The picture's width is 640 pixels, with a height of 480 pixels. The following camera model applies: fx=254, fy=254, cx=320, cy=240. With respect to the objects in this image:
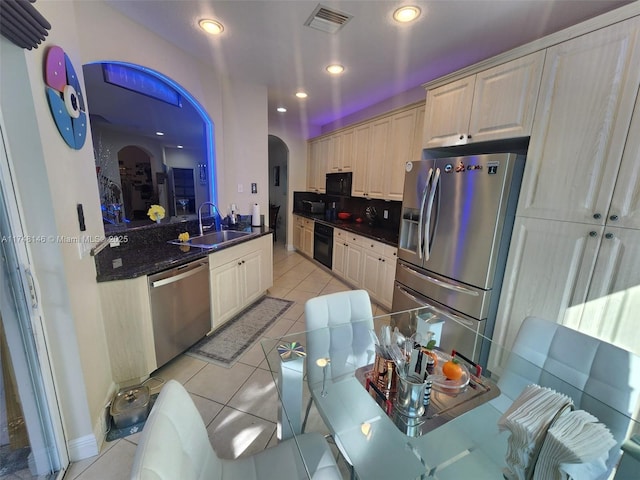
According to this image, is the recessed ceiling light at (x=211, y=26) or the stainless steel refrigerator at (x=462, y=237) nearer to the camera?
the stainless steel refrigerator at (x=462, y=237)

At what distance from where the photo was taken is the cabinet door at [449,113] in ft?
6.91

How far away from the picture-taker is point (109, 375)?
67.0 inches

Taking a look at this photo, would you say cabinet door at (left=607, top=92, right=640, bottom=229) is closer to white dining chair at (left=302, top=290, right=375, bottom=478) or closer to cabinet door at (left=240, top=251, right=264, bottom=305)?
white dining chair at (left=302, top=290, right=375, bottom=478)

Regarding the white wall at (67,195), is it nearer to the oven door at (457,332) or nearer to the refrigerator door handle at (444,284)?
the oven door at (457,332)

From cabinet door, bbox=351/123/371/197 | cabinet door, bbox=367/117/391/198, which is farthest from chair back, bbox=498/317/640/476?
cabinet door, bbox=351/123/371/197

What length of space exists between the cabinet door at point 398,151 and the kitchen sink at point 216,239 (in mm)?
1889

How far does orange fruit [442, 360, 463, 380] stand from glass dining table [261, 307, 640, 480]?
0.09 ft

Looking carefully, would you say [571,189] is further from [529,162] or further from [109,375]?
[109,375]

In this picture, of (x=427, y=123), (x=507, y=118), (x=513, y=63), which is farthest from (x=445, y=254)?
(x=513, y=63)

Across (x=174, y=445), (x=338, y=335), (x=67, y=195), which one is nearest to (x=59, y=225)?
(x=67, y=195)

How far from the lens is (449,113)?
2240 mm

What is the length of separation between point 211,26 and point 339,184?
2780mm

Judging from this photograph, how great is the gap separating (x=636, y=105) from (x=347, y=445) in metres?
2.19

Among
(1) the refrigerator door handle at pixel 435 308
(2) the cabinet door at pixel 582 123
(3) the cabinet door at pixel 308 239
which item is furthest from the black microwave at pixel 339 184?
(2) the cabinet door at pixel 582 123
